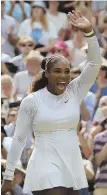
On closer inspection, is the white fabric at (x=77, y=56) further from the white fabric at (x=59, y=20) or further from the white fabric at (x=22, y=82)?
the white fabric at (x=59, y=20)

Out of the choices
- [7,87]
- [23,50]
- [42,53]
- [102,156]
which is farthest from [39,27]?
[102,156]

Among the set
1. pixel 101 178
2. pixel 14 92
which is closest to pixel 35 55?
pixel 14 92

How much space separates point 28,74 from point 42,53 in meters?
1.07

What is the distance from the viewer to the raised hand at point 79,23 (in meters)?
5.67

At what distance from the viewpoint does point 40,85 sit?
5.80 m

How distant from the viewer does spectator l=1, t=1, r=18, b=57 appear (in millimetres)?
12688

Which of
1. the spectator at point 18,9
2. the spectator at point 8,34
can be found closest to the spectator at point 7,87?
the spectator at point 8,34

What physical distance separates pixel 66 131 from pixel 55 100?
245 mm

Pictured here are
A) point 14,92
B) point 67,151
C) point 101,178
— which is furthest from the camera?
point 14,92

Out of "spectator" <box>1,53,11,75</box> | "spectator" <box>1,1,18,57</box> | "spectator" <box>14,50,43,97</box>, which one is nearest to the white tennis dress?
"spectator" <box>14,50,43,97</box>

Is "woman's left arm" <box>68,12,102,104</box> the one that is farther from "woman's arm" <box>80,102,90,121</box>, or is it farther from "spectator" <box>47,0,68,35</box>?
"spectator" <box>47,0,68,35</box>

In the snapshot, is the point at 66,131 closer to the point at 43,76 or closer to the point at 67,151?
the point at 67,151

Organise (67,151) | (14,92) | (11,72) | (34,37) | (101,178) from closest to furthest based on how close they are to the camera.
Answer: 1. (67,151)
2. (101,178)
3. (14,92)
4. (11,72)
5. (34,37)

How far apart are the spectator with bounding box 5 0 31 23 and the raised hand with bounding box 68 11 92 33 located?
7655mm
